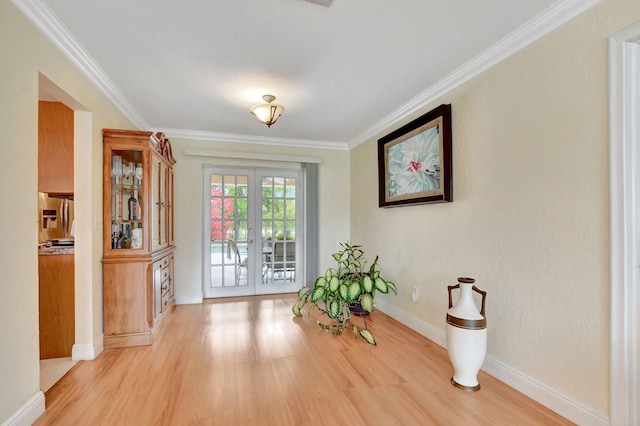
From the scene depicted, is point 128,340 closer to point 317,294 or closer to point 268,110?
point 317,294

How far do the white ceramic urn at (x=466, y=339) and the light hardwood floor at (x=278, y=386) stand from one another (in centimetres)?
10

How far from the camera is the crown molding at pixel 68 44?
1.75 meters

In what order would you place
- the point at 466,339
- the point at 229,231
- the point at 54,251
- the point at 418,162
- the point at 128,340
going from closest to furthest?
the point at 466,339
the point at 54,251
the point at 128,340
the point at 418,162
the point at 229,231

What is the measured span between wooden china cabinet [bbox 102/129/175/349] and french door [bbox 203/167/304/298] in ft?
4.39

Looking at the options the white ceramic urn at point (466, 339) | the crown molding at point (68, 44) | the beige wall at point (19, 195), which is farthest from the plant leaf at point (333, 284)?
the crown molding at point (68, 44)

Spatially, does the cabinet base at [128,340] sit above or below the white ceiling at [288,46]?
below

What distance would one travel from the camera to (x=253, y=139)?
4.55 meters

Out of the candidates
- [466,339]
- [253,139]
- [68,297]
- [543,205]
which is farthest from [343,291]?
[253,139]

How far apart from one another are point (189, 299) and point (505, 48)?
455cm

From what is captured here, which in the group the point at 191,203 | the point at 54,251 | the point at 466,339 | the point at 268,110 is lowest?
the point at 466,339

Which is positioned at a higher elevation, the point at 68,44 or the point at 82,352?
the point at 68,44

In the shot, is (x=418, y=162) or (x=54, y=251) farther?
(x=418, y=162)

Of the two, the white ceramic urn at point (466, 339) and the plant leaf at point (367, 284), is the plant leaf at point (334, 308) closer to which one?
the plant leaf at point (367, 284)

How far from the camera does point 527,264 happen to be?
6.68ft
